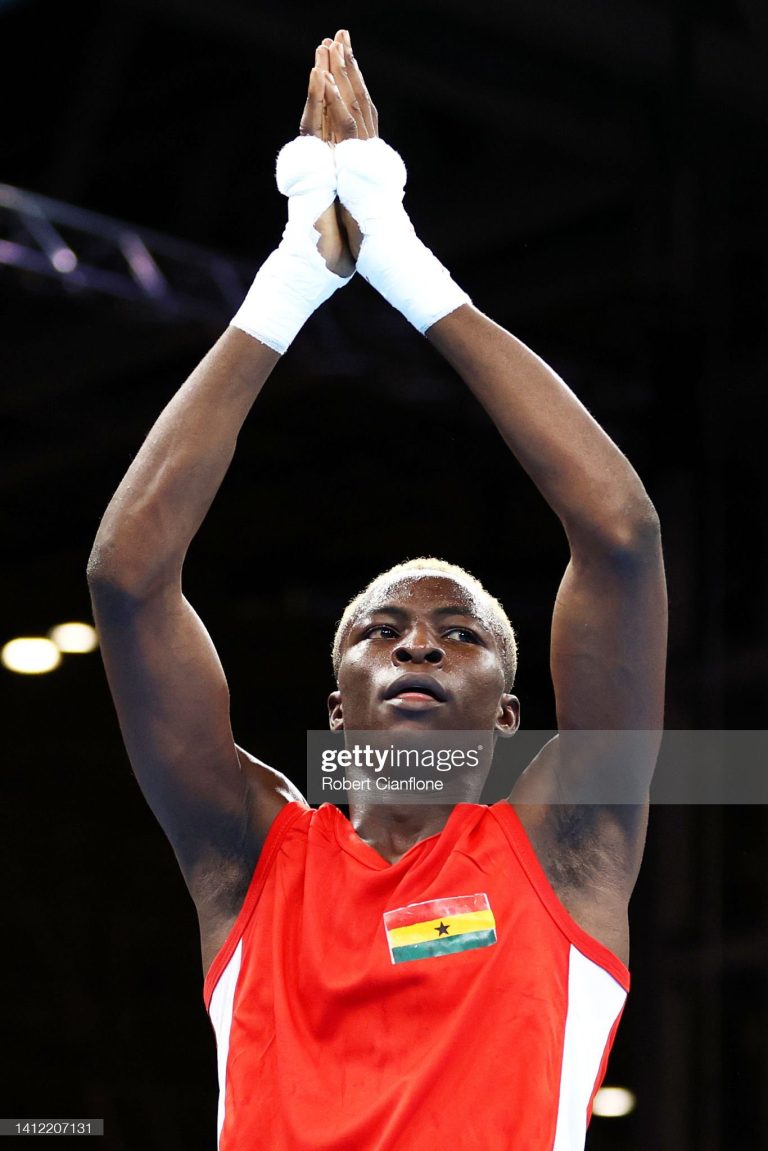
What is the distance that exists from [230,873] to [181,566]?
0.51 meters

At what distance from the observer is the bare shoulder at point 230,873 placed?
240 cm

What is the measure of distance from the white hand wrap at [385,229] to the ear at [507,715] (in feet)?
2.24

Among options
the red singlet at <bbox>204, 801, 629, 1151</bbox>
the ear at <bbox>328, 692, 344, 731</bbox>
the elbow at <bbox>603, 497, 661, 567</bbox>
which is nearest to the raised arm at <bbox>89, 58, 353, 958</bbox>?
the red singlet at <bbox>204, 801, 629, 1151</bbox>

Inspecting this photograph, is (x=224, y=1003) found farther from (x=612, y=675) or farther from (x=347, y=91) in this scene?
(x=347, y=91)

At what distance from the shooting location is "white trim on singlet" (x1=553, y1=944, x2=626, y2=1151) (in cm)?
216

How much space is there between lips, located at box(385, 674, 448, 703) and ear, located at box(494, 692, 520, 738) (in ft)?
0.57

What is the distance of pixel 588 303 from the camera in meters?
6.07

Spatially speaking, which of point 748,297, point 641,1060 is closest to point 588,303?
point 748,297

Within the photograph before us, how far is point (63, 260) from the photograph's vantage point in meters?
5.35

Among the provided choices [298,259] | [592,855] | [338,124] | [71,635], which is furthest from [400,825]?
[71,635]

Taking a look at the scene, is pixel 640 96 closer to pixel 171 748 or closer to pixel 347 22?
pixel 347 22

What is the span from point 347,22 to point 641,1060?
391 centimetres

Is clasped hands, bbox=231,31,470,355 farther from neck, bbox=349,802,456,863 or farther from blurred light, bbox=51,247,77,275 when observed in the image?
blurred light, bbox=51,247,77,275

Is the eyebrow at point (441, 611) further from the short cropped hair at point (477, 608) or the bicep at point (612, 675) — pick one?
the bicep at point (612, 675)
